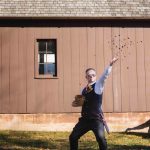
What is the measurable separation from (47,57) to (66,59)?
77cm

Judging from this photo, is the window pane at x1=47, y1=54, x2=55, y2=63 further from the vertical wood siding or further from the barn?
the vertical wood siding

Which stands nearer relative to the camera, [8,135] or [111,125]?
[8,135]

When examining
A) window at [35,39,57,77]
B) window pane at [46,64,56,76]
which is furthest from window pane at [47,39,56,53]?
window pane at [46,64,56,76]

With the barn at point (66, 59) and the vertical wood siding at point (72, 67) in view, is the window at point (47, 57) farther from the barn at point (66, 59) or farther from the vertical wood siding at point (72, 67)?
the vertical wood siding at point (72, 67)

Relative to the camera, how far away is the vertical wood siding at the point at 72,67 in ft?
57.8

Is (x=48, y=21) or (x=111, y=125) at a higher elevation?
(x=48, y=21)

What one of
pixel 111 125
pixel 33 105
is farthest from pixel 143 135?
pixel 33 105

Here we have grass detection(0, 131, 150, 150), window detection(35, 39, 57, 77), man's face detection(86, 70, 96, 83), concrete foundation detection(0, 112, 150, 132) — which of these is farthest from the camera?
window detection(35, 39, 57, 77)

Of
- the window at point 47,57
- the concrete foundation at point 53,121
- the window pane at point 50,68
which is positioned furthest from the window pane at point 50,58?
the concrete foundation at point 53,121

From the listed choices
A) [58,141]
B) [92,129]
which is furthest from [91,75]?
[58,141]

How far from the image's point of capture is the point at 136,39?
18266mm

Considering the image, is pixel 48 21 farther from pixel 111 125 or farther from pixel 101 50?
pixel 111 125

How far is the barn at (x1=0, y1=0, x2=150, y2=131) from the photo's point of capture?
17.6m

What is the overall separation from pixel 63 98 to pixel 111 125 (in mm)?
2101
